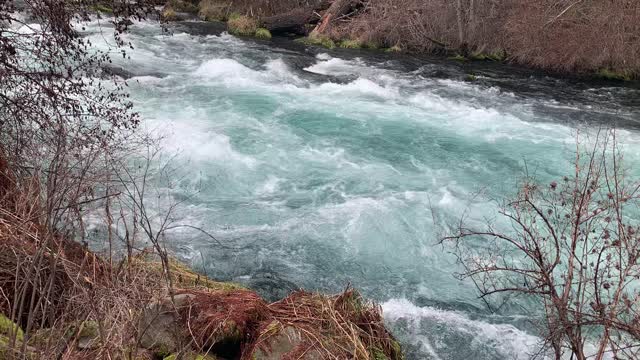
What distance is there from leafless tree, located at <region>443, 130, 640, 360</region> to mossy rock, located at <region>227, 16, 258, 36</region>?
15335 millimetres

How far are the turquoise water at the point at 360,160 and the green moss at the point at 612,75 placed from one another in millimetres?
1185

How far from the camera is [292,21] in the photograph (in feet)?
75.9

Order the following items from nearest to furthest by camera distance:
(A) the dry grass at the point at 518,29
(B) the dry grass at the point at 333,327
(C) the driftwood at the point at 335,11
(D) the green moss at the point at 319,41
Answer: (B) the dry grass at the point at 333,327, (A) the dry grass at the point at 518,29, (D) the green moss at the point at 319,41, (C) the driftwood at the point at 335,11

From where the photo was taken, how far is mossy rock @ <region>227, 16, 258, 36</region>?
72.7 ft

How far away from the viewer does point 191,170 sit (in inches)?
371

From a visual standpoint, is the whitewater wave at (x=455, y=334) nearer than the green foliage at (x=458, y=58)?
Yes

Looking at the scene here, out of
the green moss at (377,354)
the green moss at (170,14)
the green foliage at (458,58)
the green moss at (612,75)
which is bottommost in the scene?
the green moss at (377,354)

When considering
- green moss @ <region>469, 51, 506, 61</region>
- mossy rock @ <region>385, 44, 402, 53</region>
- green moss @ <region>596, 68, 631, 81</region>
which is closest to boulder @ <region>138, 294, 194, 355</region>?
green moss @ <region>596, 68, 631, 81</region>

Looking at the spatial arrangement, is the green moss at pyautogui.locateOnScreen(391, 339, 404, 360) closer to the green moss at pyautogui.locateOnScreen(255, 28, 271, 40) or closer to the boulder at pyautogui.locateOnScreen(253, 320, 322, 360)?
the boulder at pyautogui.locateOnScreen(253, 320, 322, 360)

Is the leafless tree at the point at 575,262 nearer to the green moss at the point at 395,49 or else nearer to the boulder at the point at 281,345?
the boulder at the point at 281,345

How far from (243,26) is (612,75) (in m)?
13.4

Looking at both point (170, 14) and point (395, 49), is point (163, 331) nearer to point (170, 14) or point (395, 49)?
point (395, 49)

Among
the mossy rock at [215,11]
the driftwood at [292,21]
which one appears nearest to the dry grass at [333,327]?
the driftwood at [292,21]

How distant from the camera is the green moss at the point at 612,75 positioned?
1759 cm
